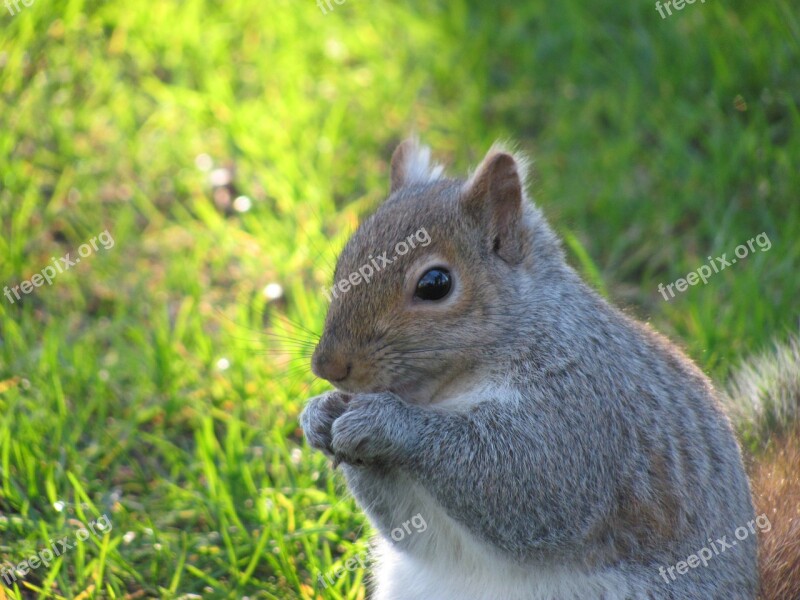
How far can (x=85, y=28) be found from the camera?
4.12m

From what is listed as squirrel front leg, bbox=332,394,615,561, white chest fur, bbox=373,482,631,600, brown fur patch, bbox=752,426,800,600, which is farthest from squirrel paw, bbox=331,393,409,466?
brown fur patch, bbox=752,426,800,600

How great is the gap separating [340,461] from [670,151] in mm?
2110

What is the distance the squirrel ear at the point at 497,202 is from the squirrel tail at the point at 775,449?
31.2 inches

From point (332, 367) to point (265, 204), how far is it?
1.84 m

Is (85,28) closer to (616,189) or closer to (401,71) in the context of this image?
(401,71)

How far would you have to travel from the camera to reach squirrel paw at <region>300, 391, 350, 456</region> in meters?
2.16

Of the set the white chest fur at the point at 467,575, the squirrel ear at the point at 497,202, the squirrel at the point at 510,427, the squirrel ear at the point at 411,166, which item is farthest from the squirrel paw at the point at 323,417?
the squirrel ear at the point at 411,166

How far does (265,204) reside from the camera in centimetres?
382

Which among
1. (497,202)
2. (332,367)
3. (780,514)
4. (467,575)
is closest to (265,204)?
(497,202)

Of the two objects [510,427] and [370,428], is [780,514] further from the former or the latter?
[370,428]

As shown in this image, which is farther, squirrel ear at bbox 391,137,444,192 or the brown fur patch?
squirrel ear at bbox 391,137,444,192

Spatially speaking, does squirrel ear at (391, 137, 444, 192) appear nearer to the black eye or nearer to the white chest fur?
the black eye

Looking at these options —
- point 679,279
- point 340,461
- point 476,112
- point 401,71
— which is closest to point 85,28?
point 401,71

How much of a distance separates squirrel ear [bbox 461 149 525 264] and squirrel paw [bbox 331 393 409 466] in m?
0.39
